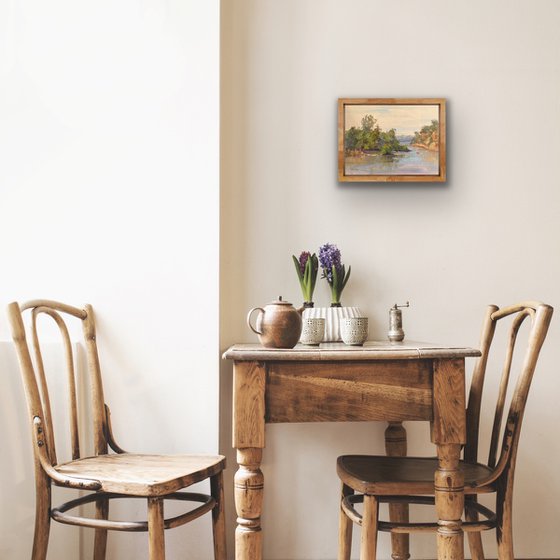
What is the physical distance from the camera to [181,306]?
2.10 meters

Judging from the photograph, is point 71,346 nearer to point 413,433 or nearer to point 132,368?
point 132,368

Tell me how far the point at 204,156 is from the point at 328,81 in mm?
594

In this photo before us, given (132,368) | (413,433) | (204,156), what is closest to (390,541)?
(413,433)

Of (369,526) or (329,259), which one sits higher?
(329,259)

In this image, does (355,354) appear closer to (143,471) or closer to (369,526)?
(369,526)

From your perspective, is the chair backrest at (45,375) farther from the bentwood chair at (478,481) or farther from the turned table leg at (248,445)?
the bentwood chair at (478,481)

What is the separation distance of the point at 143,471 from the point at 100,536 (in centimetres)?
44

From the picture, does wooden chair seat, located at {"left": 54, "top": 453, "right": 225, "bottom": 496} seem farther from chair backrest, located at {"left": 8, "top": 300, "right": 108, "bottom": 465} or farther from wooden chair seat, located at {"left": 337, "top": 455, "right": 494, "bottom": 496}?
wooden chair seat, located at {"left": 337, "top": 455, "right": 494, "bottom": 496}

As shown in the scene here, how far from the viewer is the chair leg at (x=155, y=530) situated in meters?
1.53

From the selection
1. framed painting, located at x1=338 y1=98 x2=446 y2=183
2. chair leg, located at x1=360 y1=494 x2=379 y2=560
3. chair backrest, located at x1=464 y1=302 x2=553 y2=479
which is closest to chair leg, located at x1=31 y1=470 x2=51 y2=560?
chair leg, located at x1=360 y1=494 x2=379 y2=560

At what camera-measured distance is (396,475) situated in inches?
68.2

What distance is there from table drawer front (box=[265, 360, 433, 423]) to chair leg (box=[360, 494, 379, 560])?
10.2 inches

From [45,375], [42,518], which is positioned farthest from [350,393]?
[45,375]

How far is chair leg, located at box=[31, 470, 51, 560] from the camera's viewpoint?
5.41 ft
